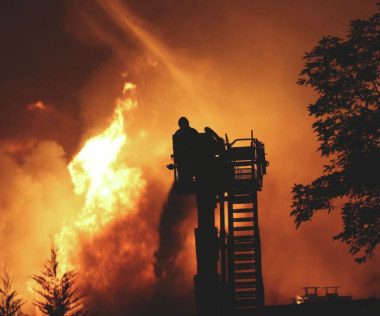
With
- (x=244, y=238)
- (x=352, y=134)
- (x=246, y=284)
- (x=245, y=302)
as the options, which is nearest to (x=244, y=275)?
(x=246, y=284)

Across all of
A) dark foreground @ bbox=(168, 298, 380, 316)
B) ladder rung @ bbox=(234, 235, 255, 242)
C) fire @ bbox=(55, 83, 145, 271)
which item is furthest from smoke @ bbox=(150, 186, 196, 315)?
ladder rung @ bbox=(234, 235, 255, 242)

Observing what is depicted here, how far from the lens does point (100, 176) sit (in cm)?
4769

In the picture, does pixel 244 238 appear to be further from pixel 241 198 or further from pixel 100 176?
pixel 100 176

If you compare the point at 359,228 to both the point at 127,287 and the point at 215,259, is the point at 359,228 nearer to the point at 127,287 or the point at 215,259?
the point at 215,259

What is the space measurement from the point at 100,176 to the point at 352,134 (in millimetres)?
31381

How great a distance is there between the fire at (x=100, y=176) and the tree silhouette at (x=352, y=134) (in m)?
29.6

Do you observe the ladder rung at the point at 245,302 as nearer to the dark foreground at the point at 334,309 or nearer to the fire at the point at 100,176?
the dark foreground at the point at 334,309

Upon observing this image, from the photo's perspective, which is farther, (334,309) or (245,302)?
(334,309)

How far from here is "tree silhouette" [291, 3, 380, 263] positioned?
62.8 ft

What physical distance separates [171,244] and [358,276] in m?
17.5

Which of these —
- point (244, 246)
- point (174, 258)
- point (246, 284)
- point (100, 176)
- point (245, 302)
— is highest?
point (100, 176)

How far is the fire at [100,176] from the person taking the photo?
4769 centimetres

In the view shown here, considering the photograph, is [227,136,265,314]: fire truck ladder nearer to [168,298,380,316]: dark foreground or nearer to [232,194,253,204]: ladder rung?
[232,194,253,204]: ladder rung

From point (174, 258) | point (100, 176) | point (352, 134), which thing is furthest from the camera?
point (174, 258)
